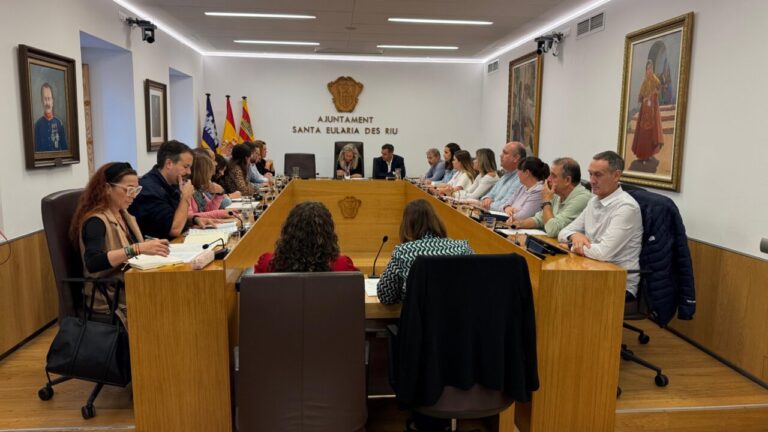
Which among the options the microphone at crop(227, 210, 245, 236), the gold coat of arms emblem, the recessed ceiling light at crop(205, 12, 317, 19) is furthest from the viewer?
the gold coat of arms emblem

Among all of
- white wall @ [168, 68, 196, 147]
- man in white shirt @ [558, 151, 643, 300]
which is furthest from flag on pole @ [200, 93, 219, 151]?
man in white shirt @ [558, 151, 643, 300]

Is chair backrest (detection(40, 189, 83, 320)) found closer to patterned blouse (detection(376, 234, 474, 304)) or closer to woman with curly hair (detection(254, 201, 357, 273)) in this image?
woman with curly hair (detection(254, 201, 357, 273))

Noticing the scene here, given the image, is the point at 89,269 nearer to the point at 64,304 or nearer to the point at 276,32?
the point at 64,304

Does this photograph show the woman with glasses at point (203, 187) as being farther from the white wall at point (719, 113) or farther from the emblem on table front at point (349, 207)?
the white wall at point (719, 113)

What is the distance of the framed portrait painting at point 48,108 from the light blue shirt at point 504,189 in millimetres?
3322

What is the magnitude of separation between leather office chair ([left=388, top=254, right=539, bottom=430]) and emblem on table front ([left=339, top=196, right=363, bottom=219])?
341 centimetres

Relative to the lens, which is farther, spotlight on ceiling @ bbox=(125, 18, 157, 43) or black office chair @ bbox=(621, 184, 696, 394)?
spotlight on ceiling @ bbox=(125, 18, 157, 43)

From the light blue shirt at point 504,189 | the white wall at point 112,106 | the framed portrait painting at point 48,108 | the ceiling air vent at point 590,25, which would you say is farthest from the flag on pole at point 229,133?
the ceiling air vent at point 590,25

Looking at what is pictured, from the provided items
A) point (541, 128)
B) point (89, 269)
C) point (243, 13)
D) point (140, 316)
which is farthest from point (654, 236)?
point (243, 13)

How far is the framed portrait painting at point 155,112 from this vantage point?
5871mm

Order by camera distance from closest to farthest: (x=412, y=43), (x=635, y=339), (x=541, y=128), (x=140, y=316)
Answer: (x=140, y=316) → (x=635, y=339) → (x=541, y=128) → (x=412, y=43)

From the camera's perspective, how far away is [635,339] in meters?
3.58

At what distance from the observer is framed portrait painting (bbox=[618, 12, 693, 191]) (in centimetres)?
382

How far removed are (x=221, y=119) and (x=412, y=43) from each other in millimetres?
3412
